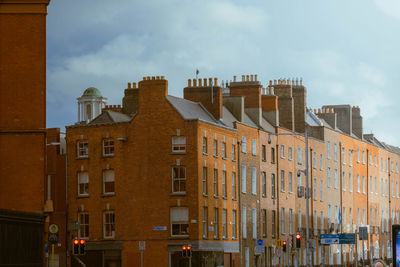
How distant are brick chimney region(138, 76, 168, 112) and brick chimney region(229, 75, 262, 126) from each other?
14.1m

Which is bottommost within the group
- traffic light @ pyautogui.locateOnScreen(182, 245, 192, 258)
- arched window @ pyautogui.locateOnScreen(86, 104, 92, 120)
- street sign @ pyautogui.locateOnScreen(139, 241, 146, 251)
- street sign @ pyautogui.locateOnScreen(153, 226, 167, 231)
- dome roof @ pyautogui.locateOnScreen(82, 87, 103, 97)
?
traffic light @ pyautogui.locateOnScreen(182, 245, 192, 258)

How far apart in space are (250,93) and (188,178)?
55.6ft

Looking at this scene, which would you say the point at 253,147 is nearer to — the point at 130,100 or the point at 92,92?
the point at 130,100

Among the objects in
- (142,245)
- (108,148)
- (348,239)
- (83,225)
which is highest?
(108,148)

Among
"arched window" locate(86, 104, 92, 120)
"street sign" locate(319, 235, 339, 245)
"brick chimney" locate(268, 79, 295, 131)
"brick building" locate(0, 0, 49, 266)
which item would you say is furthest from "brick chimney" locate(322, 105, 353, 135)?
"brick building" locate(0, 0, 49, 266)

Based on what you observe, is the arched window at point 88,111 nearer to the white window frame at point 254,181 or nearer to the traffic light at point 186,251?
the white window frame at point 254,181

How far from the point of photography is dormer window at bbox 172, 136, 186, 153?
78.6 meters

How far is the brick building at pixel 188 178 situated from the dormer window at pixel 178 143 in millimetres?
78

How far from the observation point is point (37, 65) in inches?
1789

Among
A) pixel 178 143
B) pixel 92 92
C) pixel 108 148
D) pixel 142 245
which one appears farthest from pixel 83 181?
pixel 92 92

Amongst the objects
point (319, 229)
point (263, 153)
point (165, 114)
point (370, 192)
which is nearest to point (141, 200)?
point (165, 114)

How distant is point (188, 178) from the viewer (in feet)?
256

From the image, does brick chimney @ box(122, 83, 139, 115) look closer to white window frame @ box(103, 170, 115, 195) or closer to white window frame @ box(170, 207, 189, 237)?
white window frame @ box(103, 170, 115, 195)

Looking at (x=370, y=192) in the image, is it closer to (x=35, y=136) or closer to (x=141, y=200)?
(x=141, y=200)
